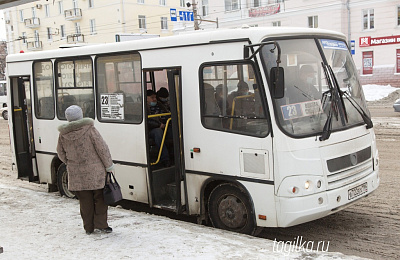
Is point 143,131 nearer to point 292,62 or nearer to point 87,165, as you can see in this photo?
point 87,165

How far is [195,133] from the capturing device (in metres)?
6.88

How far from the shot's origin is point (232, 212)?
262 inches

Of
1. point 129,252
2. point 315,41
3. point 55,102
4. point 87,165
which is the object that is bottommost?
point 129,252

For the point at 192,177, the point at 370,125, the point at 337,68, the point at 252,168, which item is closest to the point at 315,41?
the point at 337,68

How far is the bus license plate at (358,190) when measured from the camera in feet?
20.9

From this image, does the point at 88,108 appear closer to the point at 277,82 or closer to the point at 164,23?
the point at 277,82

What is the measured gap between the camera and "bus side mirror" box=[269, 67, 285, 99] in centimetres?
587

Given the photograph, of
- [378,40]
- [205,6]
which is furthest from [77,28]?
[378,40]

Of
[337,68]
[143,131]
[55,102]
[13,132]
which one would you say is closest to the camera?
[337,68]

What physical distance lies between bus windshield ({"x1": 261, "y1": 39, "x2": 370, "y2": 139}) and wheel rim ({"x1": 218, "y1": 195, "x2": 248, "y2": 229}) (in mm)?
1265

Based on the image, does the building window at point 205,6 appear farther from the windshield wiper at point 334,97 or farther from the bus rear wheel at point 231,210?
the bus rear wheel at point 231,210

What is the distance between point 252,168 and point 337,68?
6.10 feet

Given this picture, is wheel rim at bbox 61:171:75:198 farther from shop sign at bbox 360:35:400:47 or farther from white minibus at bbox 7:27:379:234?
shop sign at bbox 360:35:400:47

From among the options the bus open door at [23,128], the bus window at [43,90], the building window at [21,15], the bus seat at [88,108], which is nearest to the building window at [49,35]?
the building window at [21,15]
